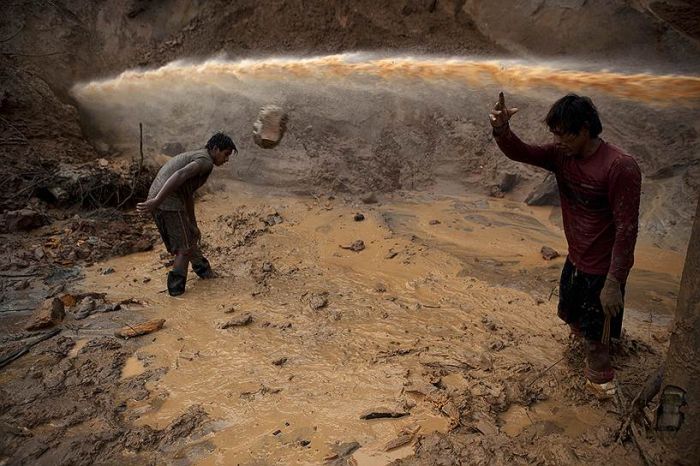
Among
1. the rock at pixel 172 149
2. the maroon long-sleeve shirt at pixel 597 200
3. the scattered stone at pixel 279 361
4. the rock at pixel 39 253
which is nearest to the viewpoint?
the maroon long-sleeve shirt at pixel 597 200

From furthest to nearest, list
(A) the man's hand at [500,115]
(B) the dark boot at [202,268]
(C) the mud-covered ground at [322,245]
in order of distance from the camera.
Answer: (B) the dark boot at [202,268], (C) the mud-covered ground at [322,245], (A) the man's hand at [500,115]

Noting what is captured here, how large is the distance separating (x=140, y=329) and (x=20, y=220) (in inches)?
122

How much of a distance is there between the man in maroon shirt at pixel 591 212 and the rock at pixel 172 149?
6466 millimetres

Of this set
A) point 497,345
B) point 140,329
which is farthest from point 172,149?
point 497,345

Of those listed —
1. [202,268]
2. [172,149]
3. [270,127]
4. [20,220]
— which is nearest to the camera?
[202,268]

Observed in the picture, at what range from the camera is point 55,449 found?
2.50 m

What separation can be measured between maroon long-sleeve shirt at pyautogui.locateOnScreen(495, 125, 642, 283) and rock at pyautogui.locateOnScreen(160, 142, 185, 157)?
255 inches

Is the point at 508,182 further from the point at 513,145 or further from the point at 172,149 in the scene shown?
the point at 172,149

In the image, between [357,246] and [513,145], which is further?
[357,246]

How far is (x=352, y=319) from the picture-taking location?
3785 millimetres

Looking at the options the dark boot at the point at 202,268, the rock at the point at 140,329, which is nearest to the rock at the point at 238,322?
the rock at the point at 140,329

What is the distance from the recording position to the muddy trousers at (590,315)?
8.70 ft

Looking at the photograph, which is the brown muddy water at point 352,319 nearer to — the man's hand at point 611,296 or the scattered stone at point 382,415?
the scattered stone at point 382,415

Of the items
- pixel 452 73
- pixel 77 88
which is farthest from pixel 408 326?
pixel 77 88
